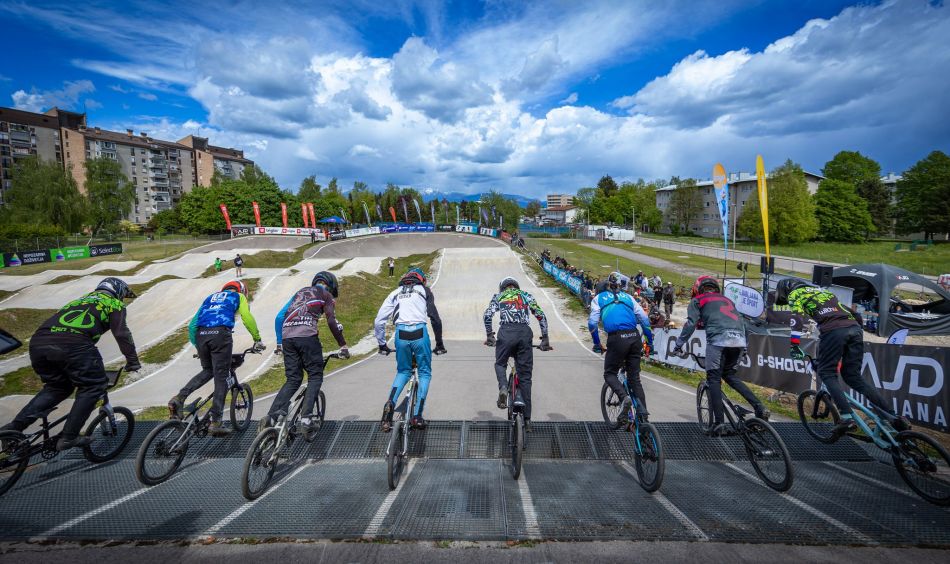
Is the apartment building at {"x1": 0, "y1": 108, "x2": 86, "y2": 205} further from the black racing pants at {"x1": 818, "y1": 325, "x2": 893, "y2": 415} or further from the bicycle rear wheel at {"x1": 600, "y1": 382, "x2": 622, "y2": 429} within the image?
the black racing pants at {"x1": 818, "y1": 325, "x2": 893, "y2": 415}

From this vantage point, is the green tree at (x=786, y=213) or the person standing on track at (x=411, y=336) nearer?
the person standing on track at (x=411, y=336)

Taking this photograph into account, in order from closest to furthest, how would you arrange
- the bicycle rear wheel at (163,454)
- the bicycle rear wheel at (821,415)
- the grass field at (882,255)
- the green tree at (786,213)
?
the bicycle rear wheel at (163,454), the bicycle rear wheel at (821,415), the grass field at (882,255), the green tree at (786,213)

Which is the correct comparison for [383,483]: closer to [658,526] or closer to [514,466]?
[514,466]

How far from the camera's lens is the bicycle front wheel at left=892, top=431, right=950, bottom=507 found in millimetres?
4547

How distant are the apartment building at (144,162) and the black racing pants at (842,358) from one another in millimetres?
116732

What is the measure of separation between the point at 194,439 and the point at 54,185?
79.4 metres

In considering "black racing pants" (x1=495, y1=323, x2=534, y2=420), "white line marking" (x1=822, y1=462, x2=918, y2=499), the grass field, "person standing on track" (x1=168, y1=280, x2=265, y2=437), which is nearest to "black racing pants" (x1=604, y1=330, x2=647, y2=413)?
"black racing pants" (x1=495, y1=323, x2=534, y2=420)

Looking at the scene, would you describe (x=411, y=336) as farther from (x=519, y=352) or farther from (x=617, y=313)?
(x=617, y=313)

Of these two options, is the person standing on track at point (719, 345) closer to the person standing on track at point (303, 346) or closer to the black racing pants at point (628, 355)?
the black racing pants at point (628, 355)

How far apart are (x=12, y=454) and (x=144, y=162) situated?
122983 millimetres

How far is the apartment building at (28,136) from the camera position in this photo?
81562 mm

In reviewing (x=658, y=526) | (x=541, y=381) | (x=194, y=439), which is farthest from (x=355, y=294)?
(x=658, y=526)

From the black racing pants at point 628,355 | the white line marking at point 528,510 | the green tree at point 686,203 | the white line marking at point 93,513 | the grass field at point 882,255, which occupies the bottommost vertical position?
the grass field at point 882,255

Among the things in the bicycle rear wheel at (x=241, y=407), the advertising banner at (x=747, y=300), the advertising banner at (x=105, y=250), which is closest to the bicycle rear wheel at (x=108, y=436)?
the bicycle rear wheel at (x=241, y=407)
